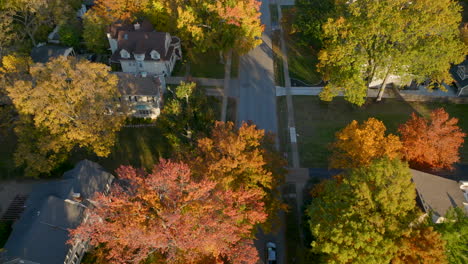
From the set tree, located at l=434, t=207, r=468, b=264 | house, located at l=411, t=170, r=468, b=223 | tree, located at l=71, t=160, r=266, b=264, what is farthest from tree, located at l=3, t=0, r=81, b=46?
tree, located at l=434, t=207, r=468, b=264

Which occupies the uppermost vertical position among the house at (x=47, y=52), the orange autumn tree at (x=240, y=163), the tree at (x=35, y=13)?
the tree at (x=35, y=13)

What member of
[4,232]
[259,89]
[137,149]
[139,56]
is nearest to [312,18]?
[259,89]

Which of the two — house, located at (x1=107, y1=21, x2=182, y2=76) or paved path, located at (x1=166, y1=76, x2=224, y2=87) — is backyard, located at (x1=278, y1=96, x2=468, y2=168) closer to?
paved path, located at (x1=166, y1=76, x2=224, y2=87)

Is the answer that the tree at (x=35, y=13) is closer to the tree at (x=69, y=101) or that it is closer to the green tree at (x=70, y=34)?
the green tree at (x=70, y=34)

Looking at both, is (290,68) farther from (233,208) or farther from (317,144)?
(233,208)

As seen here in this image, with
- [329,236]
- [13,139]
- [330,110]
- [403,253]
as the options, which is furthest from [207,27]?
[403,253]

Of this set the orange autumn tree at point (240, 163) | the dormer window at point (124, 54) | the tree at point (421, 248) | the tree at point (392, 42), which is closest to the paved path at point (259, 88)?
the tree at point (392, 42)
